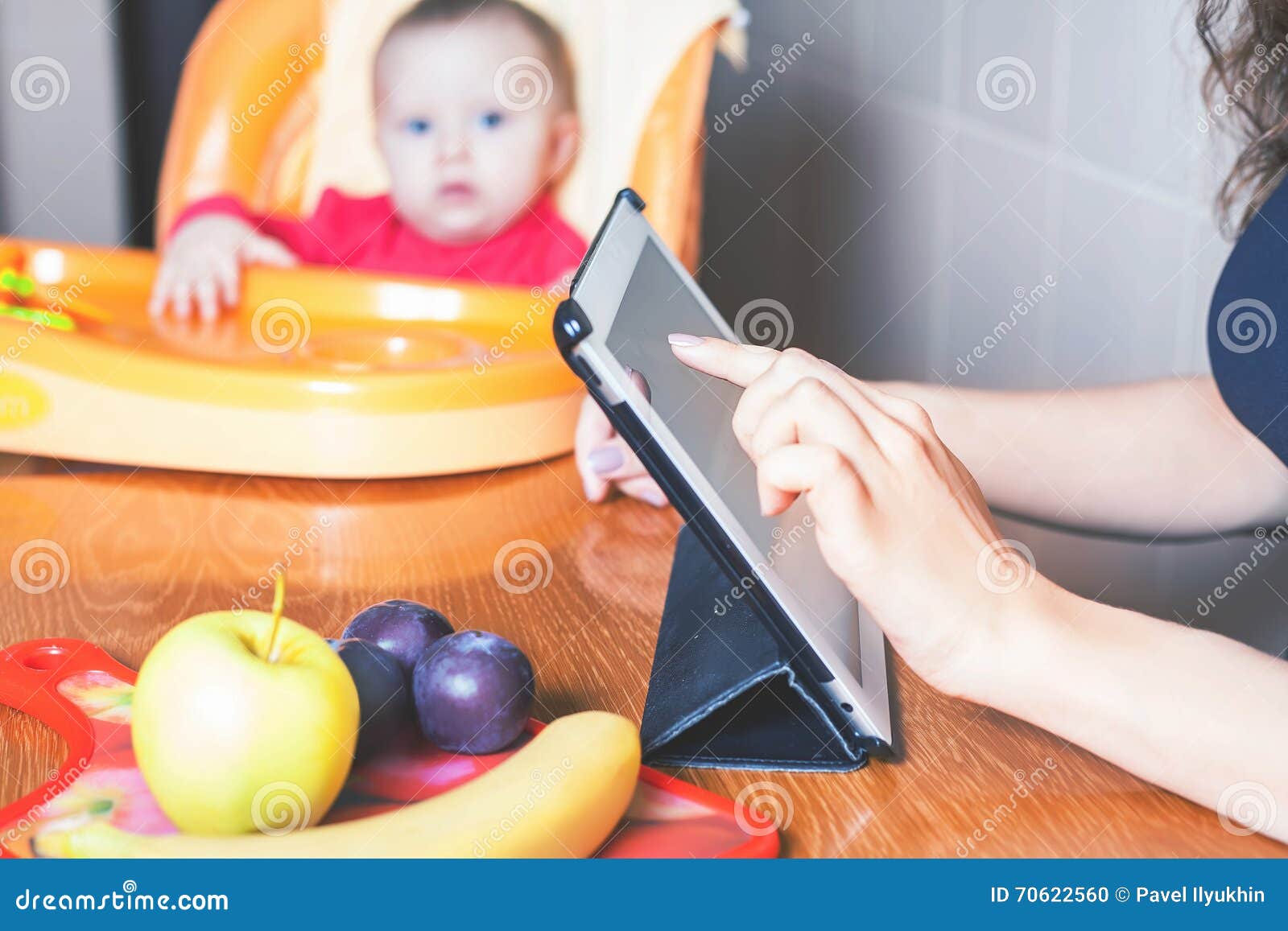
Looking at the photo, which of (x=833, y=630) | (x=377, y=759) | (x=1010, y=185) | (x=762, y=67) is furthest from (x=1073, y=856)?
(x=762, y=67)

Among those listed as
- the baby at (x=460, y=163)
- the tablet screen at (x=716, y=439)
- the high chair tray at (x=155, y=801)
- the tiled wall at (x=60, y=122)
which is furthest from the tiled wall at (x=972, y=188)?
the tiled wall at (x=60, y=122)

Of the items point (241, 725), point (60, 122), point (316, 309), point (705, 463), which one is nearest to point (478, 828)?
point (241, 725)

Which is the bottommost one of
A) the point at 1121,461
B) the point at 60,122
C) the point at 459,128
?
the point at 60,122

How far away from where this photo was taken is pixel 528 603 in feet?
2.68

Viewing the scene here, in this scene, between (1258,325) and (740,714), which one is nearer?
(740,714)

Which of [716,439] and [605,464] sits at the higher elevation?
[716,439]

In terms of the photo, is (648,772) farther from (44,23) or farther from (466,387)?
(44,23)

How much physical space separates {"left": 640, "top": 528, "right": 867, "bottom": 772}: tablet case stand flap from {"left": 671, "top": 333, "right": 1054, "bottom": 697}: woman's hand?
0.19 feet

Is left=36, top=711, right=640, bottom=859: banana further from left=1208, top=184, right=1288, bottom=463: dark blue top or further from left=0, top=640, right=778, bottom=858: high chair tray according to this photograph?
left=1208, top=184, right=1288, bottom=463: dark blue top

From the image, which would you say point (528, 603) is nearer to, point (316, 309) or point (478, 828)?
point (478, 828)

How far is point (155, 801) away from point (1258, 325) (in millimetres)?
804

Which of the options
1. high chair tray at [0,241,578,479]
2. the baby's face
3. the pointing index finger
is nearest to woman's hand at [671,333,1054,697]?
the pointing index finger

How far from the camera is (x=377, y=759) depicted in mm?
588

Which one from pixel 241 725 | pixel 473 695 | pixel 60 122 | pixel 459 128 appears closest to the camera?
pixel 241 725
